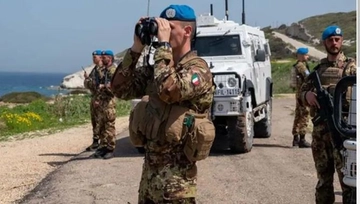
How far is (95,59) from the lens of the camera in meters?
10.2

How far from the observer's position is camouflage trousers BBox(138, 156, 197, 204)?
3691 mm

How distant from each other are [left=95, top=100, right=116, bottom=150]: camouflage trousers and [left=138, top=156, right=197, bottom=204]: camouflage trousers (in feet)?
20.5

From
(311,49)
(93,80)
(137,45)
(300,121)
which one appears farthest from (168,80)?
(311,49)

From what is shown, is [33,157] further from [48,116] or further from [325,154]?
[48,116]

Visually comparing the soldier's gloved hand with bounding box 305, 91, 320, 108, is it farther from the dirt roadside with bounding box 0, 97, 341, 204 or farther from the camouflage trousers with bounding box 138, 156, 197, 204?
the dirt roadside with bounding box 0, 97, 341, 204

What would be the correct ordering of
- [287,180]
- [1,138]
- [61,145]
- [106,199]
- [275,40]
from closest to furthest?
1. [106,199]
2. [287,180]
3. [61,145]
4. [1,138]
5. [275,40]

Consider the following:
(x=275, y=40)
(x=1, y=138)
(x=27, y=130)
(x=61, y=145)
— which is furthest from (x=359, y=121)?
(x=275, y=40)

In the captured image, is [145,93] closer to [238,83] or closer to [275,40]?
[238,83]

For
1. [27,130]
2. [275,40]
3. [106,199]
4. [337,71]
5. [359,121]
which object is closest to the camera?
[359,121]

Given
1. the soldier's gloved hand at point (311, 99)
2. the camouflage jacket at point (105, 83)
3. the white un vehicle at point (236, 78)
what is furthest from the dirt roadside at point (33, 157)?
the soldier's gloved hand at point (311, 99)

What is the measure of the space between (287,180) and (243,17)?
6415 mm

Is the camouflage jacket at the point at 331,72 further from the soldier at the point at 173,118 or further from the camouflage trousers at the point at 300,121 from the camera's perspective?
the camouflage trousers at the point at 300,121

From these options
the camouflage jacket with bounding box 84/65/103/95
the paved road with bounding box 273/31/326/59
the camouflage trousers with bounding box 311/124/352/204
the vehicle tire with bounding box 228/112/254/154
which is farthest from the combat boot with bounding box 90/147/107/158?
the paved road with bounding box 273/31/326/59

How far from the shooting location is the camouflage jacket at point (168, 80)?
3.52m
